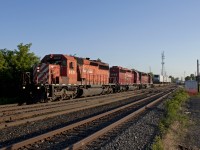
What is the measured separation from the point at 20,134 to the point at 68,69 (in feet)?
48.8

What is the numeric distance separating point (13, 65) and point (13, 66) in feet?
0.31

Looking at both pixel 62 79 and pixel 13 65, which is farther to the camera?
pixel 13 65

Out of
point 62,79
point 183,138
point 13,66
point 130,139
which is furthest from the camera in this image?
point 13,66

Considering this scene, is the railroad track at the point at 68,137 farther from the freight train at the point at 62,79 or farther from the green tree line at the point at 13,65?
the green tree line at the point at 13,65

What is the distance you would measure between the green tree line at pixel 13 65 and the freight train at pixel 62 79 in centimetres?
490

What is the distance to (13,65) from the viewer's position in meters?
30.5

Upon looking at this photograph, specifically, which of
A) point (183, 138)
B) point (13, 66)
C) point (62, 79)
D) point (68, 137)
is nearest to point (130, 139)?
point (68, 137)

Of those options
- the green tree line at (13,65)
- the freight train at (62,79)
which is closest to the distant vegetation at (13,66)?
the green tree line at (13,65)

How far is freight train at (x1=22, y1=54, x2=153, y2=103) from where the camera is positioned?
21.7 metres

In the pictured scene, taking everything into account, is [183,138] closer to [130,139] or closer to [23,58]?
[130,139]

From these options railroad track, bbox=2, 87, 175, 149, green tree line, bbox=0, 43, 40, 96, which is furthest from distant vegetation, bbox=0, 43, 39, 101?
railroad track, bbox=2, 87, 175, 149

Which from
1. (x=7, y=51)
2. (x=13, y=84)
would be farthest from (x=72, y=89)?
(x=7, y=51)

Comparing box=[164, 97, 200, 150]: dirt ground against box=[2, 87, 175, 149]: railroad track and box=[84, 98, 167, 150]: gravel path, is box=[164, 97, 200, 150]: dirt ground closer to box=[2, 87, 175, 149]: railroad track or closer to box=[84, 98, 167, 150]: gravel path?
box=[84, 98, 167, 150]: gravel path

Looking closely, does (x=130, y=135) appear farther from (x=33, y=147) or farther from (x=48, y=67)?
(x=48, y=67)
